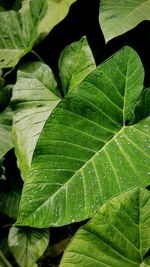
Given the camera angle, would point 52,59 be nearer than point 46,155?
No

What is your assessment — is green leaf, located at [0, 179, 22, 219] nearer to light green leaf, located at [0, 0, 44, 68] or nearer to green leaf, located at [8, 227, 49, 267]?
green leaf, located at [8, 227, 49, 267]

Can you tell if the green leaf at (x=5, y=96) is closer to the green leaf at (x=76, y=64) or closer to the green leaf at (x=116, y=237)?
the green leaf at (x=76, y=64)

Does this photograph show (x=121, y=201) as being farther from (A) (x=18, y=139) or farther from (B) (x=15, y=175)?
(B) (x=15, y=175)

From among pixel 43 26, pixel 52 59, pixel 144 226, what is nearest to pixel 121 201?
pixel 144 226

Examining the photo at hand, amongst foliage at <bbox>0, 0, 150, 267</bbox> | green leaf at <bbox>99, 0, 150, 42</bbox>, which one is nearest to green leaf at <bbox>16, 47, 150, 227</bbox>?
foliage at <bbox>0, 0, 150, 267</bbox>

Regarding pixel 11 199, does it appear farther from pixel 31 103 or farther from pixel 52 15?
pixel 52 15

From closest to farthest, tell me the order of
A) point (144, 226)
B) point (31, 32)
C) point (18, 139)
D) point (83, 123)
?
point (144, 226)
point (83, 123)
point (18, 139)
point (31, 32)

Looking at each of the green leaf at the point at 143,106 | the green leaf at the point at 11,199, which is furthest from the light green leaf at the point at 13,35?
the green leaf at the point at 143,106
